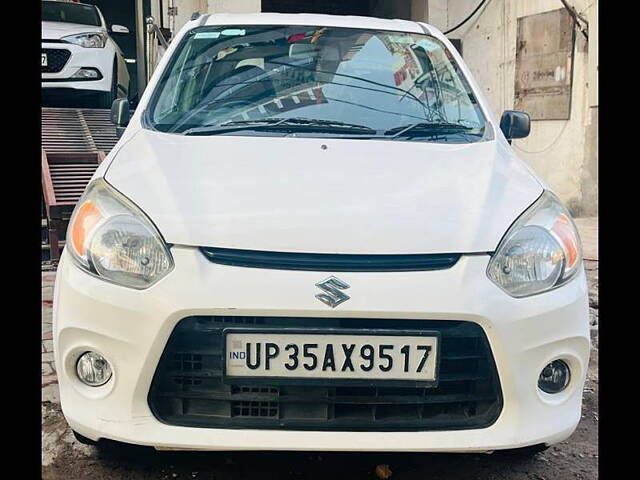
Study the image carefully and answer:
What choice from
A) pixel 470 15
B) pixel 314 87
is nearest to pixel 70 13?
pixel 470 15

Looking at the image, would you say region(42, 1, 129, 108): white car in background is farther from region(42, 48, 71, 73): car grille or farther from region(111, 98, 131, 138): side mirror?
region(111, 98, 131, 138): side mirror

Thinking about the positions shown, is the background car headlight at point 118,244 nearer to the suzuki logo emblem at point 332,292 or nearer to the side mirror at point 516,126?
the suzuki logo emblem at point 332,292

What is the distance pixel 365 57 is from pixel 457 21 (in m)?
7.37

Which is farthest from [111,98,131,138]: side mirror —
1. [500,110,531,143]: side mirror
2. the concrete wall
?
the concrete wall

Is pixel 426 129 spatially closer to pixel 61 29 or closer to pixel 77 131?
pixel 77 131

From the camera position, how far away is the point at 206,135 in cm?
256

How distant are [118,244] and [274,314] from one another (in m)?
0.53

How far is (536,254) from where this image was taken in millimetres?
2061

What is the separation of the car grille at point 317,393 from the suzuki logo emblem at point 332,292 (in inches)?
2.4

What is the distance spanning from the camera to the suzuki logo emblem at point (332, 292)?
6.13 feet

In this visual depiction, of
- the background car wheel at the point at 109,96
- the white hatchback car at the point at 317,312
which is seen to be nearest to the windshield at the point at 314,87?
the white hatchback car at the point at 317,312

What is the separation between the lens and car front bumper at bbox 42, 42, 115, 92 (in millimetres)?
6957
